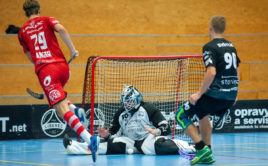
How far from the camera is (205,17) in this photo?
13609mm

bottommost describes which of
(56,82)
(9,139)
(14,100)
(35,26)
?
(9,139)

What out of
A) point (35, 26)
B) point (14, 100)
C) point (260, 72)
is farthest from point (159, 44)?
point (35, 26)

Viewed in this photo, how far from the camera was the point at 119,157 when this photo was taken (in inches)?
282

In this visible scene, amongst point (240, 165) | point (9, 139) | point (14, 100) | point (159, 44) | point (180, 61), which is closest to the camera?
point (240, 165)

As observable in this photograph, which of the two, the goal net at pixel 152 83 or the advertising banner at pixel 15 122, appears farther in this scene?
the advertising banner at pixel 15 122

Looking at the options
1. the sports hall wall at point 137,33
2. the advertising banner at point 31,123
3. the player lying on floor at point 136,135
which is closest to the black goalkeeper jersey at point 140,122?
the player lying on floor at point 136,135

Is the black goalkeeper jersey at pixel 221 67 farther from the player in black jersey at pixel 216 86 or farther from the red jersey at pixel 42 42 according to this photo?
the red jersey at pixel 42 42

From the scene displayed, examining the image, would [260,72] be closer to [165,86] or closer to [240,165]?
[165,86]

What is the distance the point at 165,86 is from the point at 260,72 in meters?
4.68

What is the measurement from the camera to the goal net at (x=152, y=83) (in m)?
9.64

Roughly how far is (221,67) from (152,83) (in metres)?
4.43

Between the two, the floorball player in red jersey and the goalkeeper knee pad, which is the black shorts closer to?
the goalkeeper knee pad

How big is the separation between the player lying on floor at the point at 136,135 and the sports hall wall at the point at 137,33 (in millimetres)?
4027

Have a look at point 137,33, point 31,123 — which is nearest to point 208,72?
point 31,123
